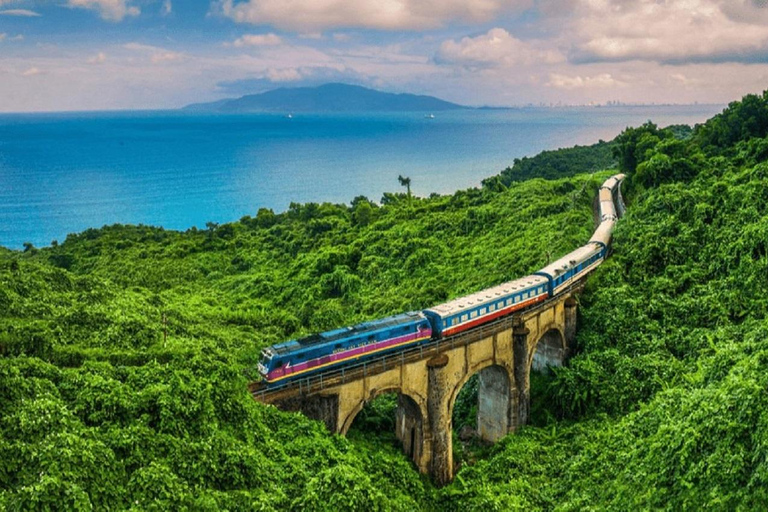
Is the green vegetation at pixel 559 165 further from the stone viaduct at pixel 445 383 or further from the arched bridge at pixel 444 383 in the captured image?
the stone viaduct at pixel 445 383

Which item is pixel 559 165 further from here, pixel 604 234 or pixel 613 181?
pixel 604 234

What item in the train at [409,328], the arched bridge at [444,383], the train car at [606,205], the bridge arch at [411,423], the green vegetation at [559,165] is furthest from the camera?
the green vegetation at [559,165]

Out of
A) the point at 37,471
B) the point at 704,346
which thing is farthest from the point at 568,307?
the point at 37,471

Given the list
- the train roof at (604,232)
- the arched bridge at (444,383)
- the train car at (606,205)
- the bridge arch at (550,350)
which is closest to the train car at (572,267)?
the arched bridge at (444,383)

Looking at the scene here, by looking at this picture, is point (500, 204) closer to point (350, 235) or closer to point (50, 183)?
point (350, 235)

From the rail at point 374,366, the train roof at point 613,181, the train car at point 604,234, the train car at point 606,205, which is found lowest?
the rail at point 374,366

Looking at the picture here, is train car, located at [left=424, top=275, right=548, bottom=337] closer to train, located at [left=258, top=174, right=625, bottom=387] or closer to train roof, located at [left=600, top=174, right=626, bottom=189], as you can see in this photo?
train, located at [left=258, top=174, right=625, bottom=387]

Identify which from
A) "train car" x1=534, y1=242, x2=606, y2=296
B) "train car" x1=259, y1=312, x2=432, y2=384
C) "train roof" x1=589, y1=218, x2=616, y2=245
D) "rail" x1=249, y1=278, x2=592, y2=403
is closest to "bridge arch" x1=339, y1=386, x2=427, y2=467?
"rail" x1=249, y1=278, x2=592, y2=403
